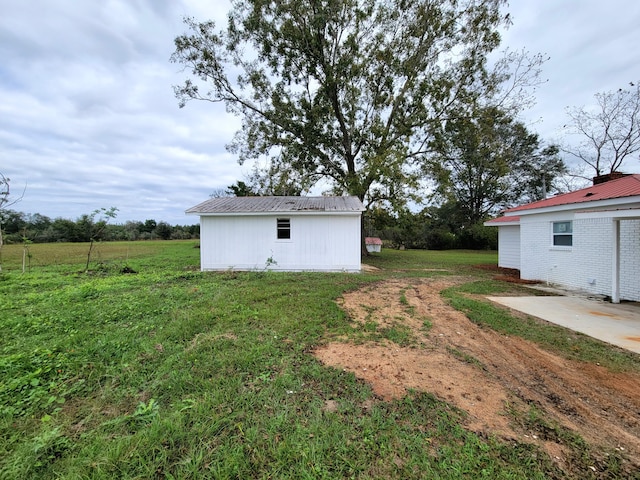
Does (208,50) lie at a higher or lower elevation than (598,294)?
higher

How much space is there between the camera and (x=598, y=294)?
729 cm

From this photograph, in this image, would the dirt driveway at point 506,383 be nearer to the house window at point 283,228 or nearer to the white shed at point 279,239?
the white shed at point 279,239

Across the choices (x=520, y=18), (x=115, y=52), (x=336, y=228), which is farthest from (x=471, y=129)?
(x=115, y=52)

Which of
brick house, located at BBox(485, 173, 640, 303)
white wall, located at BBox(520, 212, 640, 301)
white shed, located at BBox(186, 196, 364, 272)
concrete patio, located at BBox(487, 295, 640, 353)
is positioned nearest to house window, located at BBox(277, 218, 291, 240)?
white shed, located at BBox(186, 196, 364, 272)

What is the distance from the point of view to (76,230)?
29.9 m

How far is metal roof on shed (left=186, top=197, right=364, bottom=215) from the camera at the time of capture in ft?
35.3

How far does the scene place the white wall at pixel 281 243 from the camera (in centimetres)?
1094

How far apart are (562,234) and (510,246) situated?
4.75 m

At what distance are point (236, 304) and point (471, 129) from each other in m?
16.1

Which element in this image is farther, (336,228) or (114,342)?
(336,228)

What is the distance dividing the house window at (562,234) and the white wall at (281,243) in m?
6.67

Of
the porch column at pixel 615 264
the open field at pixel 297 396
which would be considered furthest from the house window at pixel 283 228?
the porch column at pixel 615 264

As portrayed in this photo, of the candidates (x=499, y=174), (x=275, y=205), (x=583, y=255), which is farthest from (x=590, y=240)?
(x=499, y=174)

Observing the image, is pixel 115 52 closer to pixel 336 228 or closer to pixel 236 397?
pixel 336 228
